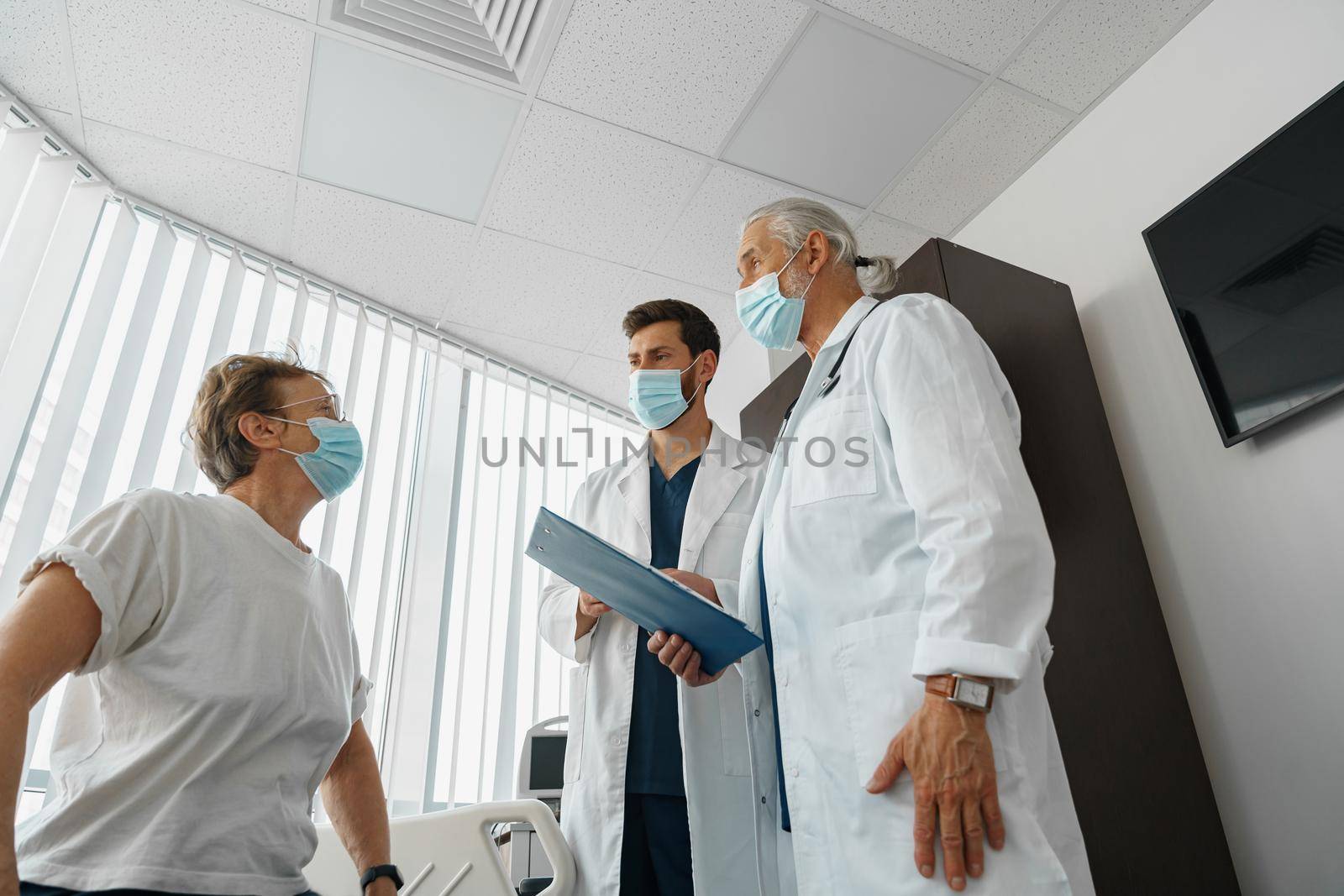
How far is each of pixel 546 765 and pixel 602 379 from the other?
6.73 ft

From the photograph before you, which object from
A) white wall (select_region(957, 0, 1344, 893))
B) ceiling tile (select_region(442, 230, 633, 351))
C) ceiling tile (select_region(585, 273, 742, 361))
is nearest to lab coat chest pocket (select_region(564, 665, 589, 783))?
white wall (select_region(957, 0, 1344, 893))

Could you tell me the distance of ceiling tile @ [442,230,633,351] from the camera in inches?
129

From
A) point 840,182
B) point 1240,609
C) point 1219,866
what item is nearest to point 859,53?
point 840,182

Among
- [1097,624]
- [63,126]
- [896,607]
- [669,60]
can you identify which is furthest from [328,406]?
[63,126]

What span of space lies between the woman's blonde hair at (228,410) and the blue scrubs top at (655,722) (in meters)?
0.76

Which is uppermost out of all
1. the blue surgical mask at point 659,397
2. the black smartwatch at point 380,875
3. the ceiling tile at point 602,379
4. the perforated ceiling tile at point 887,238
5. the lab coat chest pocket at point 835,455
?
the perforated ceiling tile at point 887,238

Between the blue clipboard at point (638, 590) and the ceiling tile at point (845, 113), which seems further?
the ceiling tile at point (845, 113)

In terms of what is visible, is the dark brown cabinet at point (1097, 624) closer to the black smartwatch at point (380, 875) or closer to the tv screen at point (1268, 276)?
the tv screen at point (1268, 276)

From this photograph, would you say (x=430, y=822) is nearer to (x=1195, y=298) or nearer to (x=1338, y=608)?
(x=1338, y=608)

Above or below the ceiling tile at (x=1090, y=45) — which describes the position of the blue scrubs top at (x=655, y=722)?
below

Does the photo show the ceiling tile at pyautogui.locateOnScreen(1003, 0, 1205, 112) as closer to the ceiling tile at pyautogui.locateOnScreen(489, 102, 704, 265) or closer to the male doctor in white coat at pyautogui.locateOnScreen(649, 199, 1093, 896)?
the ceiling tile at pyautogui.locateOnScreen(489, 102, 704, 265)

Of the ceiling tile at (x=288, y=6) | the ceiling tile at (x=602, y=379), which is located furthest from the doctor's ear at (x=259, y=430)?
the ceiling tile at (x=602, y=379)

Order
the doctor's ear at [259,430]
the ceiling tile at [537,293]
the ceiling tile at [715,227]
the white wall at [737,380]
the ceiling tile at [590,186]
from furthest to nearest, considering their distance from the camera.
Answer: the white wall at [737,380] → the ceiling tile at [537,293] → the ceiling tile at [715,227] → the ceiling tile at [590,186] → the doctor's ear at [259,430]

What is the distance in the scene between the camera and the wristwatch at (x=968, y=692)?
916 millimetres
